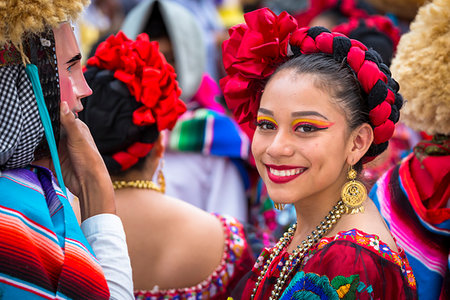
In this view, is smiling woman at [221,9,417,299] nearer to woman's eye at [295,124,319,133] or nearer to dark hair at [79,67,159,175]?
woman's eye at [295,124,319,133]

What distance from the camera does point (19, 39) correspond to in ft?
5.31

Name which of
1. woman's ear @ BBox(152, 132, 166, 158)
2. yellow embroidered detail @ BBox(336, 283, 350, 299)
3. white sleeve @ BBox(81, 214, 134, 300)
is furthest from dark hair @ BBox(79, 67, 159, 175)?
yellow embroidered detail @ BBox(336, 283, 350, 299)

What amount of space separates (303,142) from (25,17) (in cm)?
95

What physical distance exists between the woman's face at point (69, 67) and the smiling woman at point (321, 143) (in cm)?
63

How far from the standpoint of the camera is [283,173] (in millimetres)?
1922

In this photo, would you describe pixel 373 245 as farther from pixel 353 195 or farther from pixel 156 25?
pixel 156 25

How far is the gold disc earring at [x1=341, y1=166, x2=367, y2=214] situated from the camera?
1.89 meters

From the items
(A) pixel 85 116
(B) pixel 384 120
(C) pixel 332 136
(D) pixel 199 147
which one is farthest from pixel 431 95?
(D) pixel 199 147

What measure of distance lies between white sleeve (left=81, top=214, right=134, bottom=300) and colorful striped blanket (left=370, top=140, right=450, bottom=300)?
3.89ft

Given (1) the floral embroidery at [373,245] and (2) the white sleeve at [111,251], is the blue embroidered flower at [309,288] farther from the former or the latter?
(2) the white sleeve at [111,251]

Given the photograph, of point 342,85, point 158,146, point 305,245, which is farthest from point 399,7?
point 305,245

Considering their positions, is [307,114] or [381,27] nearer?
[307,114]

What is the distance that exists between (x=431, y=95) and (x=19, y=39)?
1.57m

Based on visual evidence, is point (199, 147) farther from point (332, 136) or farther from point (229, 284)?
point (332, 136)
